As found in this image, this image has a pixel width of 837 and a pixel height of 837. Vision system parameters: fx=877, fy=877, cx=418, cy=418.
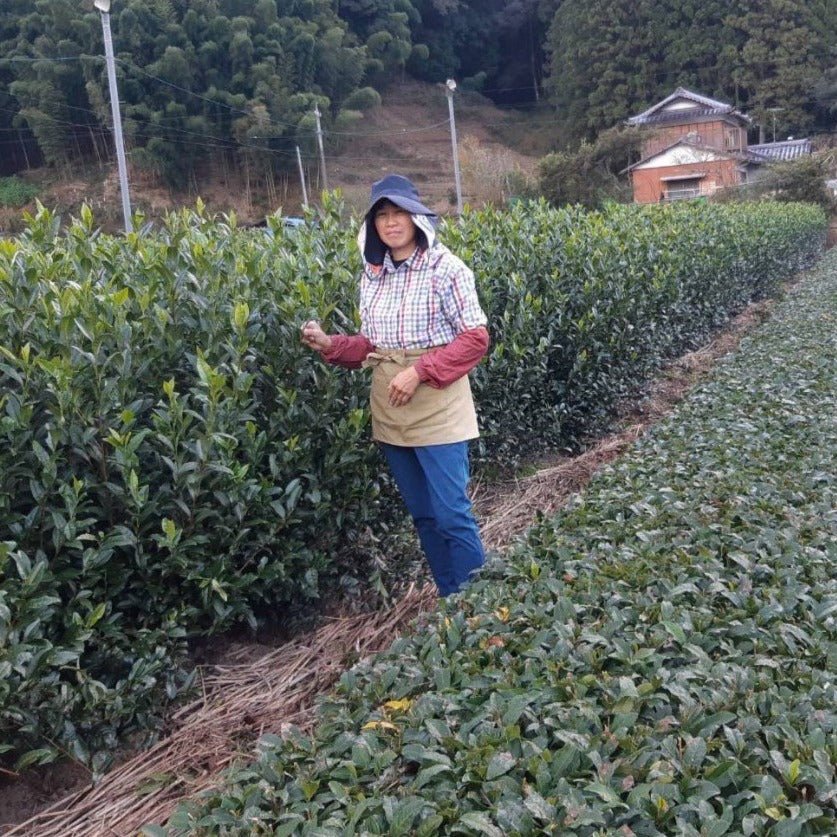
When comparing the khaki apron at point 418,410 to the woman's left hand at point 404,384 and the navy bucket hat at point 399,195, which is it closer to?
the woman's left hand at point 404,384

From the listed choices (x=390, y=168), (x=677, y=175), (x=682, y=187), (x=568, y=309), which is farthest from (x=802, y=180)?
(x=568, y=309)

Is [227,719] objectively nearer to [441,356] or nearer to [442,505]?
[442,505]

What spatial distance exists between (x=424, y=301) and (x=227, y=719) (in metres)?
1.54

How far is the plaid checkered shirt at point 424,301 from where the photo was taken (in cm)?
307

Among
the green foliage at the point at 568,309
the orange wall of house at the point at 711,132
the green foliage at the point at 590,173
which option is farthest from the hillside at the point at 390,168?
the green foliage at the point at 568,309

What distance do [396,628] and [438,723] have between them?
58.7 inches

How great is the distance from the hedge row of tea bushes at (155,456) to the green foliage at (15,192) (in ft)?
127

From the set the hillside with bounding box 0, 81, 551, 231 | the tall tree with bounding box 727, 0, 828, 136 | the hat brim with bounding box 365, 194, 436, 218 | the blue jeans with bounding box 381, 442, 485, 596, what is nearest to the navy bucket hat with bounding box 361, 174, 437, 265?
the hat brim with bounding box 365, 194, 436, 218

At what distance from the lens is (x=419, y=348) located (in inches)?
123

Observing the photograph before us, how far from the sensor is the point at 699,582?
2553 mm

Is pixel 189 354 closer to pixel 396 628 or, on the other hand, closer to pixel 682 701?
pixel 396 628

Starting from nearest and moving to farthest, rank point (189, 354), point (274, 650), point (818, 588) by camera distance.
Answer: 1. point (818, 588)
2. point (189, 354)
3. point (274, 650)

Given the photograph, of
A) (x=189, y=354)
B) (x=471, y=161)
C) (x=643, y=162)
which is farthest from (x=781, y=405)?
(x=471, y=161)

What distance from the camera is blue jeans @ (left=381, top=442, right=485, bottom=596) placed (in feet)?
10.4
